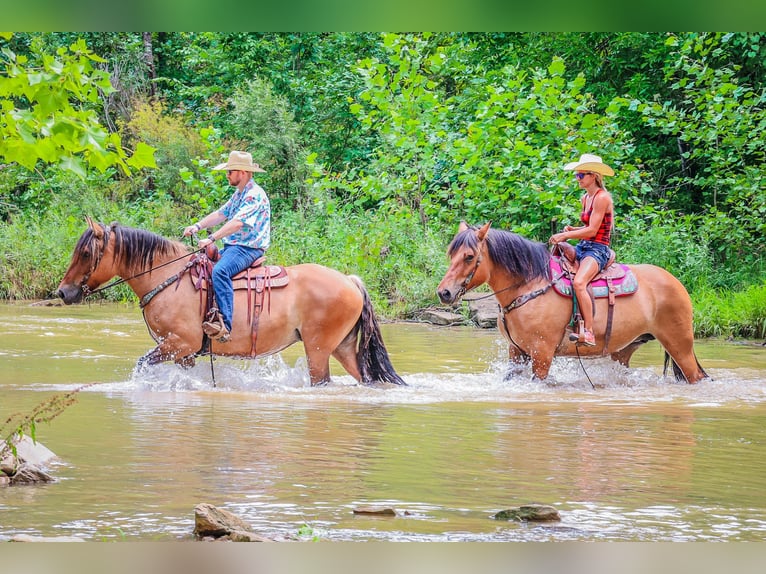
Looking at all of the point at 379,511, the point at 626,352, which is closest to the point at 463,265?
the point at 626,352

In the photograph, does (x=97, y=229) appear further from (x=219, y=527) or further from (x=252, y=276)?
(x=219, y=527)

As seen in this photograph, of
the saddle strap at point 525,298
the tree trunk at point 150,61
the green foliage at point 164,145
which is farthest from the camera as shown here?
the tree trunk at point 150,61

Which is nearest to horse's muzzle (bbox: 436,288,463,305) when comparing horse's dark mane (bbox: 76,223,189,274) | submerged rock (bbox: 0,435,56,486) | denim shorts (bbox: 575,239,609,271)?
denim shorts (bbox: 575,239,609,271)

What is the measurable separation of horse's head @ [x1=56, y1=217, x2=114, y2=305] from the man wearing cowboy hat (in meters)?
0.78

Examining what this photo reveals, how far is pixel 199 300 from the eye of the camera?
9812mm

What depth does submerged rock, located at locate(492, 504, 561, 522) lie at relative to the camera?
4953 mm

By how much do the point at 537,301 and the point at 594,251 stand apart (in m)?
0.78

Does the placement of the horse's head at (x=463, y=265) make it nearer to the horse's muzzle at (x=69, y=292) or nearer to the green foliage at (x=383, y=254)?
the horse's muzzle at (x=69, y=292)

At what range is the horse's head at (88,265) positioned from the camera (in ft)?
31.2

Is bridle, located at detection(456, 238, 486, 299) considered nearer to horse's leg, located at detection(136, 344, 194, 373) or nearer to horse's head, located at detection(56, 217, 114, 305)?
horse's leg, located at detection(136, 344, 194, 373)

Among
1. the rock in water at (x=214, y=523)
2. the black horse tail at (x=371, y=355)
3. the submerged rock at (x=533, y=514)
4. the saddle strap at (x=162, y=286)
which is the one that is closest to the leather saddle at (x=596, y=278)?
the black horse tail at (x=371, y=355)

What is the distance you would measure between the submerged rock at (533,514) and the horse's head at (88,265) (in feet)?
18.7
